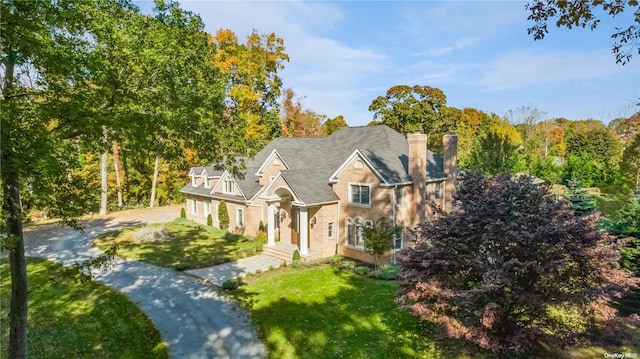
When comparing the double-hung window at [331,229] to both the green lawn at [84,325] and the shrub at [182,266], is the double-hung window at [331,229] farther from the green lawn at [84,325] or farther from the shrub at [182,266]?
the green lawn at [84,325]

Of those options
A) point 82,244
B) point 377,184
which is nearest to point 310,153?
point 377,184

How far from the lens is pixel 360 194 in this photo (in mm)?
24391

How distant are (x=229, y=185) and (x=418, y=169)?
16.4 meters

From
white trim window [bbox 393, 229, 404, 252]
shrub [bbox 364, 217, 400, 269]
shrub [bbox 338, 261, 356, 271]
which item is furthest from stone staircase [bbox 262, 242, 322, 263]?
white trim window [bbox 393, 229, 404, 252]

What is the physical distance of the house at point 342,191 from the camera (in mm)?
23812

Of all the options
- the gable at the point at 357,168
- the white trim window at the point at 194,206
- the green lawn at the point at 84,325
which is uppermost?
the gable at the point at 357,168

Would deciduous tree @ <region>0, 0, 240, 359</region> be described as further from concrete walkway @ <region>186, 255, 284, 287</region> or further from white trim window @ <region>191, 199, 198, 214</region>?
white trim window @ <region>191, 199, 198, 214</region>

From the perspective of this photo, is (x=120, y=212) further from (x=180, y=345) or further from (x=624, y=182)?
(x=624, y=182)

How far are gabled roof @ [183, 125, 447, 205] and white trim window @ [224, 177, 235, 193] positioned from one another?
898 mm

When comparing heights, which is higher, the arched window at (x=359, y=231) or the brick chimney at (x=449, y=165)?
the brick chimney at (x=449, y=165)

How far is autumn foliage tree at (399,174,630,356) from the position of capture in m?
10.1

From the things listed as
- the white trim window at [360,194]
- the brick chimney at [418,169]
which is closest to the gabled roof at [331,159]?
the brick chimney at [418,169]

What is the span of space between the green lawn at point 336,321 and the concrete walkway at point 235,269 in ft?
5.09

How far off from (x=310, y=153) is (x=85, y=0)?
2324 cm
